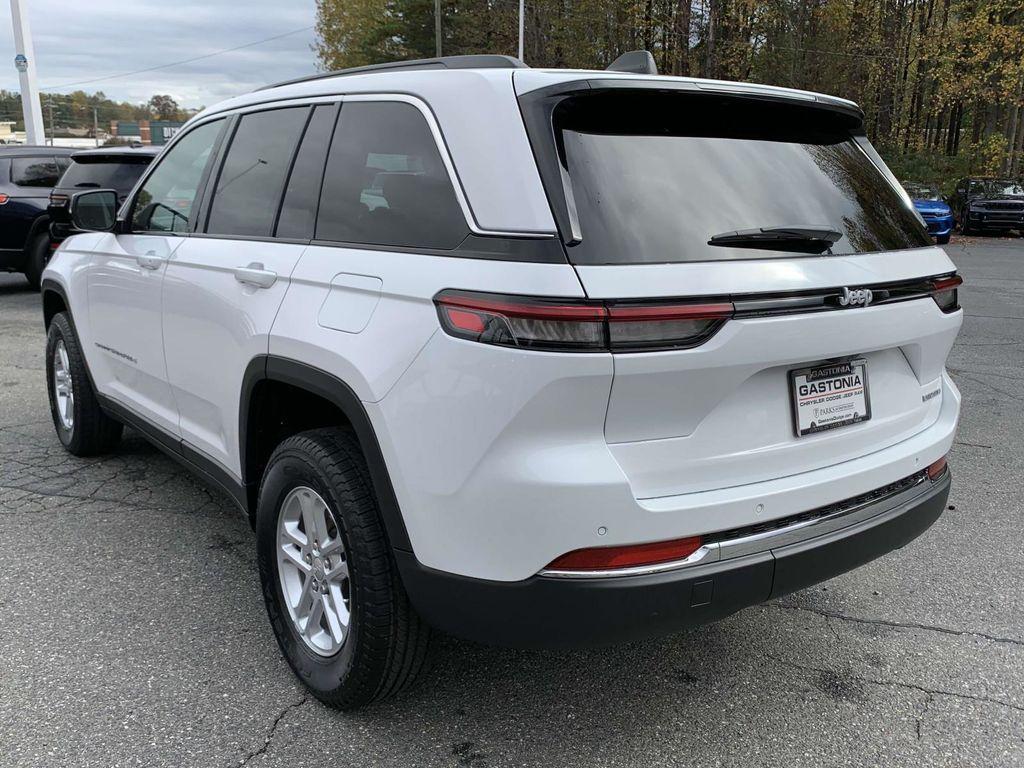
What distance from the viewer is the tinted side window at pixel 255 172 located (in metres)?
2.97

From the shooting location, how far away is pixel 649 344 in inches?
77.0

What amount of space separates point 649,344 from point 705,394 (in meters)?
0.21

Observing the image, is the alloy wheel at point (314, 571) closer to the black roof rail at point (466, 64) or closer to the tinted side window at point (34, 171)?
the black roof rail at point (466, 64)

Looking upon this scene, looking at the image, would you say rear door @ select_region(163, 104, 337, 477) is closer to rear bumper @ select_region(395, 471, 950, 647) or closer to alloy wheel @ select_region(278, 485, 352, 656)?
alloy wheel @ select_region(278, 485, 352, 656)

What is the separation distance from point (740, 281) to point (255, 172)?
1.92 meters

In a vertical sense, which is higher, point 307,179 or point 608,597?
point 307,179

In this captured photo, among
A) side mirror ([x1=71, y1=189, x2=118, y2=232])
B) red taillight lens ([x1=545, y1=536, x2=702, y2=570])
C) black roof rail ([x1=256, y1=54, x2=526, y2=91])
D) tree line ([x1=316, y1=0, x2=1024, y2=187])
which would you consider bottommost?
red taillight lens ([x1=545, y1=536, x2=702, y2=570])

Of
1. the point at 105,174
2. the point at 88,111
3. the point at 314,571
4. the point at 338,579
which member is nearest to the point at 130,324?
the point at 314,571

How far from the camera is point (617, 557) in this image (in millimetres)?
2027

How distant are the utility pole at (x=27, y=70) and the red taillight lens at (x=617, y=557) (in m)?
19.4

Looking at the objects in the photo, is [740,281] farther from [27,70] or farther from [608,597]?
[27,70]

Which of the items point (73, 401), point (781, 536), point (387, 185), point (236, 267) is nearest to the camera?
point (781, 536)

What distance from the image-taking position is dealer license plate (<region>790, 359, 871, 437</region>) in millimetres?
2250

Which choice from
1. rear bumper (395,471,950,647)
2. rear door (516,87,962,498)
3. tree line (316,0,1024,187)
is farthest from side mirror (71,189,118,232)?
tree line (316,0,1024,187)
